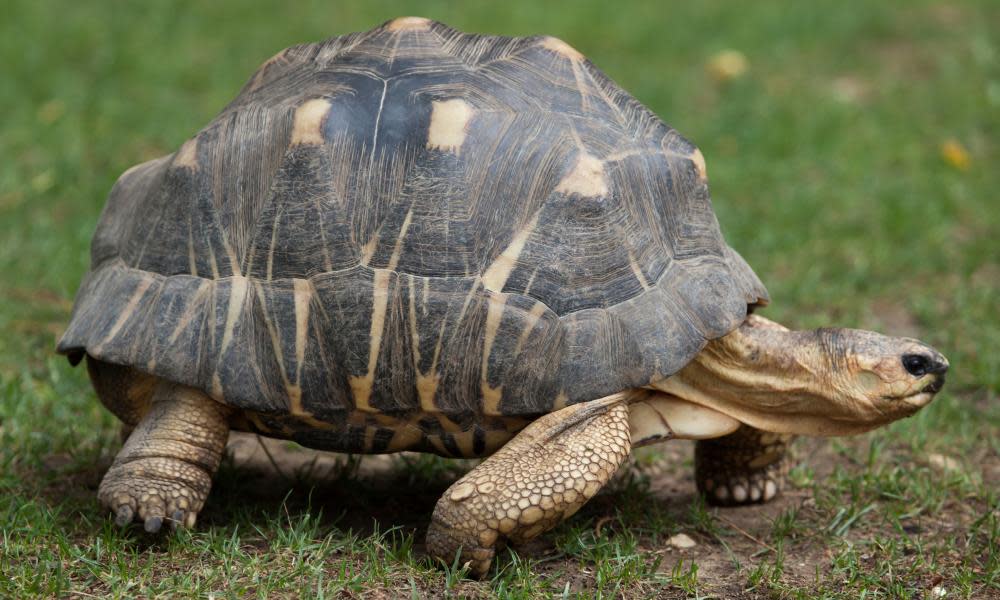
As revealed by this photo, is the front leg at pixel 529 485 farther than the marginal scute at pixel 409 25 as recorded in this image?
No

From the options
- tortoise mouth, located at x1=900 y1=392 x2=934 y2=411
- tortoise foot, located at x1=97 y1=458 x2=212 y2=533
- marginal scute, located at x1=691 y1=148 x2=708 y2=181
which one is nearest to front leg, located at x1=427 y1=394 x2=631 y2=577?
tortoise foot, located at x1=97 y1=458 x2=212 y2=533

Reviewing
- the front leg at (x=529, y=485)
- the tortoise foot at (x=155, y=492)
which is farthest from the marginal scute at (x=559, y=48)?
the tortoise foot at (x=155, y=492)

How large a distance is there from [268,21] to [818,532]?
24.1 feet

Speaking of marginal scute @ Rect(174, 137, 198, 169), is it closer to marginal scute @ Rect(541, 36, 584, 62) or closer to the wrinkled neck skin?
marginal scute @ Rect(541, 36, 584, 62)

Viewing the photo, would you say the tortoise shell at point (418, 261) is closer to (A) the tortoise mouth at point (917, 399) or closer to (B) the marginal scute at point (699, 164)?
(B) the marginal scute at point (699, 164)

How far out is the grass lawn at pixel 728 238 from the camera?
10.7 feet

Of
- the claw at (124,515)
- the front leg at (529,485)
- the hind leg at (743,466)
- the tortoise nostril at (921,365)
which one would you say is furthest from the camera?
the hind leg at (743,466)

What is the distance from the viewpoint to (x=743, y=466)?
392 cm

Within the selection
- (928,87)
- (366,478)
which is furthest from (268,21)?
(366,478)

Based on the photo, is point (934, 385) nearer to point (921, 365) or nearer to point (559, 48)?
point (921, 365)

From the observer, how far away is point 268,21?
31.9ft

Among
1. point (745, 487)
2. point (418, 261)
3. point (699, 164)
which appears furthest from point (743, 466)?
point (418, 261)

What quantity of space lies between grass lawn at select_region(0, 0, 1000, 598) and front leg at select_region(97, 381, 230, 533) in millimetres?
91

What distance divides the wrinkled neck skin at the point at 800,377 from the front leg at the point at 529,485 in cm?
37
